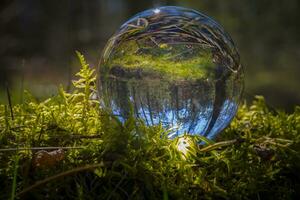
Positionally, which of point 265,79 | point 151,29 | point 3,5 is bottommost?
point 265,79


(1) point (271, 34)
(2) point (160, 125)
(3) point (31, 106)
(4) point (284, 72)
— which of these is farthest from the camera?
(1) point (271, 34)

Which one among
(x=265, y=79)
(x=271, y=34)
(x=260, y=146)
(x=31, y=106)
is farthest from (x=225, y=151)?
(x=271, y=34)

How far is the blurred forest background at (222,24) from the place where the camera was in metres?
10.6

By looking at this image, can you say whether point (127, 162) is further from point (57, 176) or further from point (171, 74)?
point (171, 74)

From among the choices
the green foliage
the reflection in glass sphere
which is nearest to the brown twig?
the green foliage

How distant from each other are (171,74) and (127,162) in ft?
1.53

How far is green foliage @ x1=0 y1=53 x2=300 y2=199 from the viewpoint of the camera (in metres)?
1.88

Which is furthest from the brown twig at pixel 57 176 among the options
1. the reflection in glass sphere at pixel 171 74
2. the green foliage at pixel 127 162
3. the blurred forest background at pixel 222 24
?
the blurred forest background at pixel 222 24

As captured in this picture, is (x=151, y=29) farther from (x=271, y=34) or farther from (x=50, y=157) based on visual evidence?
(x=271, y=34)

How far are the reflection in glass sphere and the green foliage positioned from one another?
0.10 m

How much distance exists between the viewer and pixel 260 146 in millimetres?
2385

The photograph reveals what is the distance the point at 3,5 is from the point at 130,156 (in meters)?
5.28

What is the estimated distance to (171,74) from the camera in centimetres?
215

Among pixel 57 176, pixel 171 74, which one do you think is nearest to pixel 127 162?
pixel 57 176
